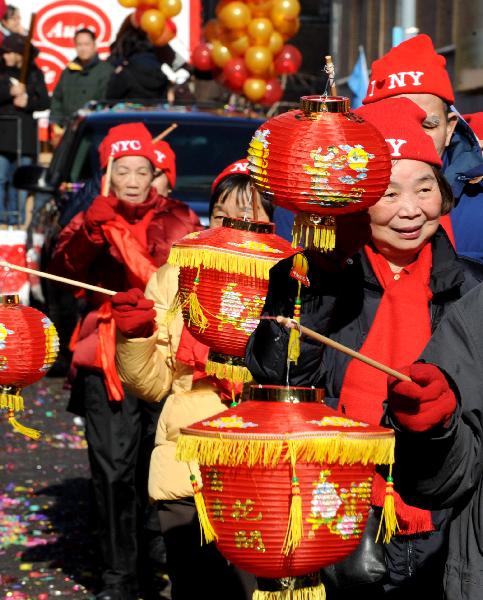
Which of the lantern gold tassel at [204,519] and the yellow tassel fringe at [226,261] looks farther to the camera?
the yellow tassel fringe at [226,261]

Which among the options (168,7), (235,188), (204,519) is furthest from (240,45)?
(204,519)

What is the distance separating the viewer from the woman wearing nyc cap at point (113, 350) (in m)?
7.21

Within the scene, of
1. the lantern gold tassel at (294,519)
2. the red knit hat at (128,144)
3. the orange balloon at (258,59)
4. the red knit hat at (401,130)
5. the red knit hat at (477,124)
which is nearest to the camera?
the lantern gold tassel at (294,519)

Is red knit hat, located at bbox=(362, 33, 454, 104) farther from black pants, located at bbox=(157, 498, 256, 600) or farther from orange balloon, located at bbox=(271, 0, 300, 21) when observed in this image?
orange balloon, located at bbox=(271, 0, 300, 21)

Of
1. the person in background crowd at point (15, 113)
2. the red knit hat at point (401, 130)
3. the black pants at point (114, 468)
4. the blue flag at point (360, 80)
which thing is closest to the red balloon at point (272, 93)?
the person in background crowd at point (15, 113)

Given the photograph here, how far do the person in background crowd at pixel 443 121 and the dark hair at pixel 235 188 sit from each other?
26.4 inches

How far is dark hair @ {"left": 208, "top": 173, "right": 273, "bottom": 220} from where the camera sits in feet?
20.5

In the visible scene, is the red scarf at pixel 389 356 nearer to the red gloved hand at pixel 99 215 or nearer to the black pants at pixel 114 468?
the red gloved hand at pixel 99 215

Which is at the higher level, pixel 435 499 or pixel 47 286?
pixel 435 499

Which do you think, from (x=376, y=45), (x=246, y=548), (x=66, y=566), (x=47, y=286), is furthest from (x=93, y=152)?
(x=376, y=45)

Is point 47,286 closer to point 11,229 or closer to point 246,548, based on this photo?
point 11,229

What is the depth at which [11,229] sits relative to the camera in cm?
1503

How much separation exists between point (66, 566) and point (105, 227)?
2039 millimetres

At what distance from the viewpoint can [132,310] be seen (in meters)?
4.98
